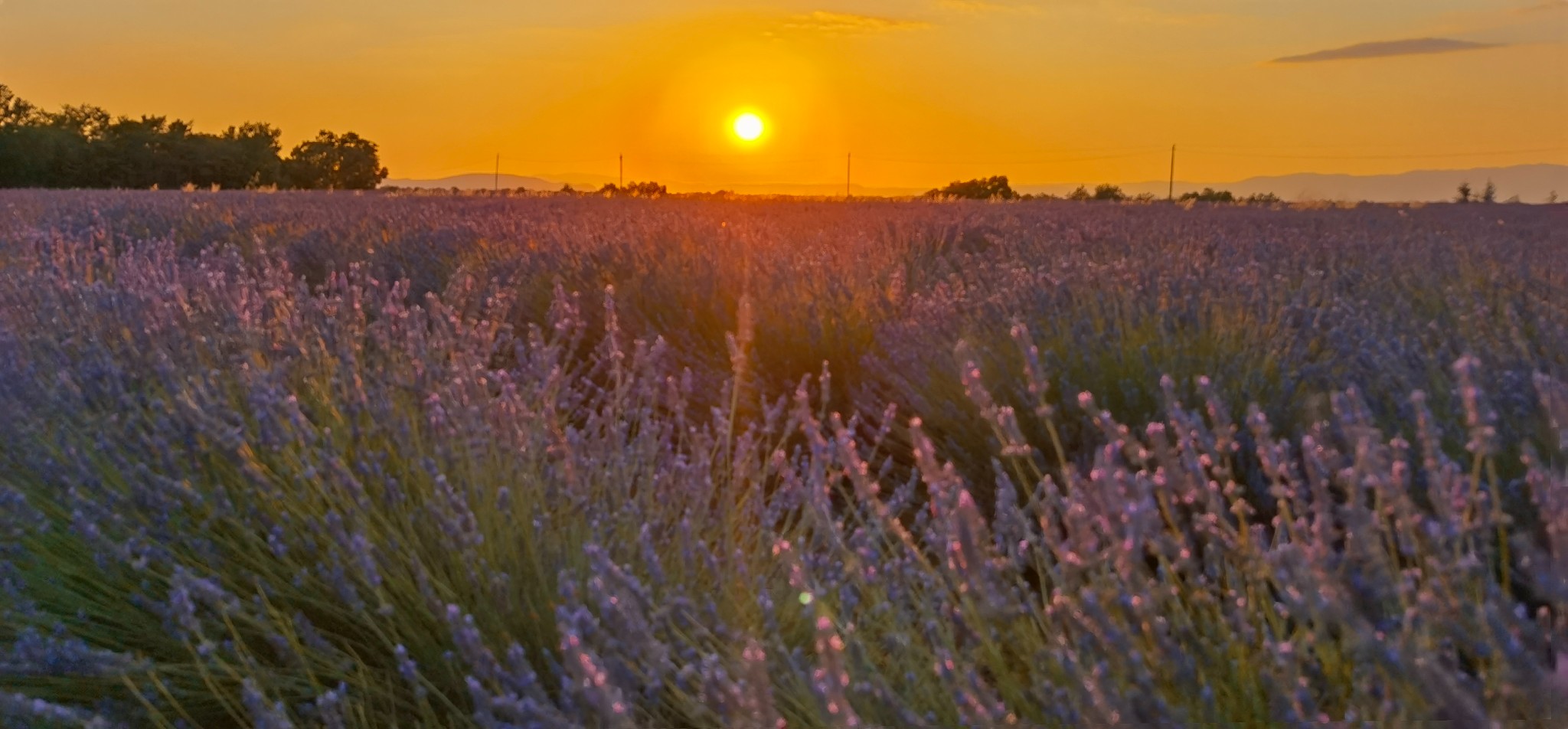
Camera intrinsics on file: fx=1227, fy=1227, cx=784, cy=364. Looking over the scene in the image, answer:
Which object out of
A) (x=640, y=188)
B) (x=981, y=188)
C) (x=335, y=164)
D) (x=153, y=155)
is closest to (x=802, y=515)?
(x=640, y=188)

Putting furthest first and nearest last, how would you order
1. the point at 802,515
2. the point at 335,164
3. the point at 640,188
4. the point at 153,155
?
1. the point at 335,164
2. the point at 153,155
3. the point at 640,188
4. the point at 802,515

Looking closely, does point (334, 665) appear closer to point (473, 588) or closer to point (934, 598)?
point (473, 588)

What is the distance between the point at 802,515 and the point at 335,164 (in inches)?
1864

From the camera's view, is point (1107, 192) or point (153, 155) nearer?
point (1107, 192)

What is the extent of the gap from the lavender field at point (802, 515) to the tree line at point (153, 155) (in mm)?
34376

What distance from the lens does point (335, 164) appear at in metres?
46.0

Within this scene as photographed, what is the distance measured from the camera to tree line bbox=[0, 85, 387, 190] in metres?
37.2

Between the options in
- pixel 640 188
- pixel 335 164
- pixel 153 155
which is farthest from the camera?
pixel 335 164

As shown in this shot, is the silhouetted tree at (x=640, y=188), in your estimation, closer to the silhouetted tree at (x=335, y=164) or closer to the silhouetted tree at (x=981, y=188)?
the silhouetted tree at (x=981, y=188)

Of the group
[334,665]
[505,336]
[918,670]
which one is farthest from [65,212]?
[918,670]

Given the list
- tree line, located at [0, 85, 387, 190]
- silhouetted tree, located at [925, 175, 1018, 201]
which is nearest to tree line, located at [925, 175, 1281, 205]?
silhouetted tree, located at [925, 175, 1018, 201]

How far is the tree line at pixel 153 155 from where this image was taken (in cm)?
3725

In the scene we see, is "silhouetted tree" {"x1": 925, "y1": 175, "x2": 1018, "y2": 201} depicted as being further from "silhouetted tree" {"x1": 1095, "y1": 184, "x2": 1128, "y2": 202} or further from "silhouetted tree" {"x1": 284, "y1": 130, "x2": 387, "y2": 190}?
"silhouetted tree" {"x1": 284, "y1": 130, "x2": 387, "y2": 190}

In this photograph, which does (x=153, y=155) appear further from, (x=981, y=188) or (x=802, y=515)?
(x=802, y=515)
